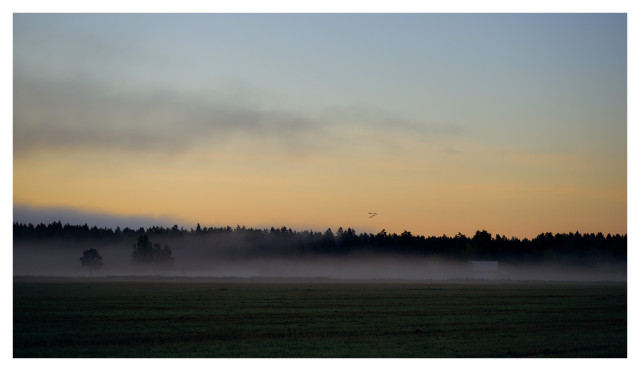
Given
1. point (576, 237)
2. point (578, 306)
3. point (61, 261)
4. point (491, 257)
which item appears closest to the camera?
point (578, 306)

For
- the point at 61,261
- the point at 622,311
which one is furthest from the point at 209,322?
the point at 61,261

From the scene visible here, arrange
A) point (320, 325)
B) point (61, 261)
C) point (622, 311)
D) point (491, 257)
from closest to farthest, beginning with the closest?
1. point (320, 325)
2. point (622, 311)
3. point (491, 257)
4. point (61, 261)

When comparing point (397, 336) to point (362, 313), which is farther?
point (362, 313)

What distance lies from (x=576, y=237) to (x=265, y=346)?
142688 millimetres

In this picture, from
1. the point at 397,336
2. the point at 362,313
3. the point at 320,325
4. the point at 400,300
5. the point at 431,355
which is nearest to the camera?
the point at 431,355

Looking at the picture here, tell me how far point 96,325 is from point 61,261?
16924cm

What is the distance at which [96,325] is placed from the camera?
42.0 meters

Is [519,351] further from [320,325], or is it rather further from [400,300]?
[400,300]

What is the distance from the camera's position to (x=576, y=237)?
162 metres

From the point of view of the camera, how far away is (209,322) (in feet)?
143

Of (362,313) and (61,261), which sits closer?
(362,313)

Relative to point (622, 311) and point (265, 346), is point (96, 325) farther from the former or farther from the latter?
point (622, 311)

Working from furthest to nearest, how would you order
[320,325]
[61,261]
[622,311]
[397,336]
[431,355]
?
[61,261]
[622,311]
[320,325]
[397,336]
[431,355]

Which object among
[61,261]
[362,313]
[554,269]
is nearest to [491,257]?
[554,269]
